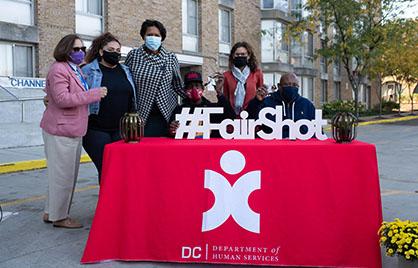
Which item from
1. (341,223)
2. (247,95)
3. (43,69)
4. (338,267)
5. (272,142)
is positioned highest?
(43,69)

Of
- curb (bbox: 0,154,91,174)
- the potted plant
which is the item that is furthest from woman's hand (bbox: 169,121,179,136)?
curb (bbox: 0,154,91,174)

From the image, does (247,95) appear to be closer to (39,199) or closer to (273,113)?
(273,113)

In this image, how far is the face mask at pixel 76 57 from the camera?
511cm

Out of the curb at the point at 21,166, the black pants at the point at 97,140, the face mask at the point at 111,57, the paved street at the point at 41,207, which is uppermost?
the face mask at the point at 111,57

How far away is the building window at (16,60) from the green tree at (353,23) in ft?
51.7

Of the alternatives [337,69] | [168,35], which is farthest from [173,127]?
[337,69]

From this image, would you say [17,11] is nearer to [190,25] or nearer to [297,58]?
[190,25]

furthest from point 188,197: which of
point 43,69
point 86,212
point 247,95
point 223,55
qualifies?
point 223,55

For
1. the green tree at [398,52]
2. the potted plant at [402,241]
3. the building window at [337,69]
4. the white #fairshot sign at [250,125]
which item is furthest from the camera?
the building window at [337,69]

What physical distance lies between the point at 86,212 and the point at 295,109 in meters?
2.94

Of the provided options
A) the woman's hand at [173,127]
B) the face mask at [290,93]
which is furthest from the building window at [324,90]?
the woman's hand at [173,127]

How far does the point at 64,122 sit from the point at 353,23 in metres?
24.1

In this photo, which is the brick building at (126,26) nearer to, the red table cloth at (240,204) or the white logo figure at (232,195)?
the red table cloth at (240,204)

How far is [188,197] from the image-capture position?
4156mm
